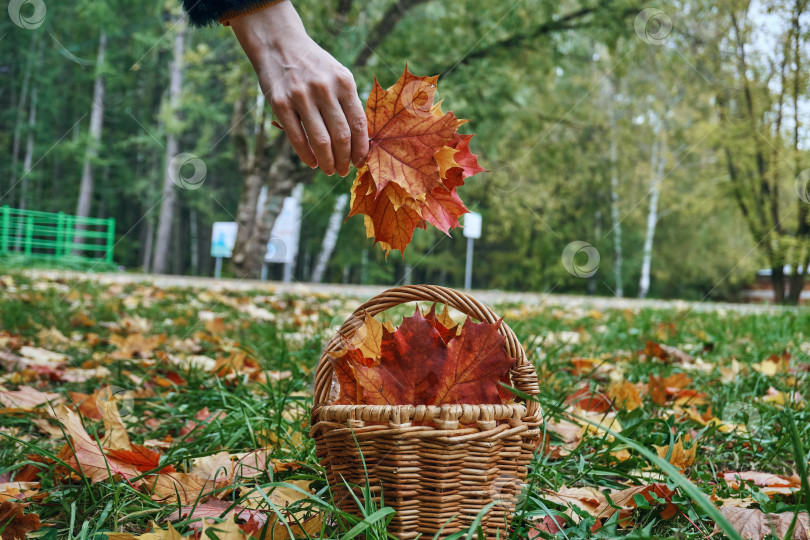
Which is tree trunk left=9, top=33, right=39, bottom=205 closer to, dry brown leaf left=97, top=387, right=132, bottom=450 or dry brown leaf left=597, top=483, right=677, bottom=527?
dry brown leaf left=97, top=387, right=132, bottom=450

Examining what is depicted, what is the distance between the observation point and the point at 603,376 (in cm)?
224

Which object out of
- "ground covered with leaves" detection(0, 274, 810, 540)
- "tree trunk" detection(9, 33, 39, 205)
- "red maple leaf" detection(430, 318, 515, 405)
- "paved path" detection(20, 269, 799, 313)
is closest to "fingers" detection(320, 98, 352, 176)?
"red maple leaf" detection(430, 318, 515, 405)

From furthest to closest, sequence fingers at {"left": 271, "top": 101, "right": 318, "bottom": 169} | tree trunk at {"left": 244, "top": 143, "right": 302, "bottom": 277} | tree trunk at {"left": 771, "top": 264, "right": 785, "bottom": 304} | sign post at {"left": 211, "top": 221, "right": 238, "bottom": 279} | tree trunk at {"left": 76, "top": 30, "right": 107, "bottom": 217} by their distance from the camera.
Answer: tree trunk at {"left": 76, "top": 30, "right": 107, "bottom": 217}
sign post at {"left": 211, "top": 221, "right": 238, "bottom": 279}
tree trunk at {"left": 771, "top": 264, "right": 785, "bottom": 304}
tree trunk at {"left": 244, "top": 143, "right": 302, "bottom": 277}
fingers at {"left": 271, "top": 101, "right": 318, "bottom": 169}

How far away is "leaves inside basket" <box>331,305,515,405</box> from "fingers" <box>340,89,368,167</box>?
0.95 feet

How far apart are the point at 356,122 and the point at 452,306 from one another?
36 centimetres

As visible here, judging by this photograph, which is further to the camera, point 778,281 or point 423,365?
point 778,281

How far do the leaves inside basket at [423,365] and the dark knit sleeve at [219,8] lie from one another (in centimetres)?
57

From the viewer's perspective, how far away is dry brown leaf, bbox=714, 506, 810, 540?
A: 101 centimetres

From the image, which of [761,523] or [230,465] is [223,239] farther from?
[761,523]

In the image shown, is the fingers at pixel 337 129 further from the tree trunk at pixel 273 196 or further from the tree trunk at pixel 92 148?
the tree trunk at pixel 92 148

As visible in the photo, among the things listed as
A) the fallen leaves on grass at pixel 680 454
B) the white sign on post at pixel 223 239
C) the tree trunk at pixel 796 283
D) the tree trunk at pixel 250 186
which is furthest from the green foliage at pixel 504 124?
the fallen leaves on grass at pixel 680 454

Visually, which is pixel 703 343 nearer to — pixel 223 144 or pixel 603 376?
pixel 603 376

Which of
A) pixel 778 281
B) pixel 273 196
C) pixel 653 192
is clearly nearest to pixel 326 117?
pixel 273 196

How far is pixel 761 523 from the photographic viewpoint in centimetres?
104
